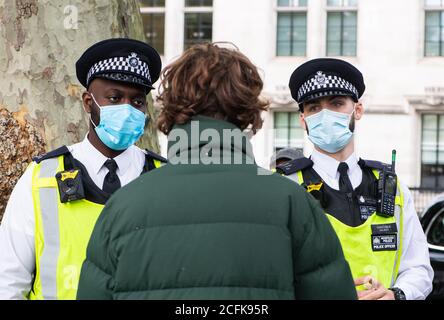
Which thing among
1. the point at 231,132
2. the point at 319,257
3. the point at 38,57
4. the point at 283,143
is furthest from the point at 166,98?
the point at 283,143

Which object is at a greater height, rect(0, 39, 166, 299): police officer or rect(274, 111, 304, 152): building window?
rect(0, 39, 166, 299): police officer

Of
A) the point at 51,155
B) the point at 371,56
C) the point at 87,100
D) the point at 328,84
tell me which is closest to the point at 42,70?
the point at 87,100

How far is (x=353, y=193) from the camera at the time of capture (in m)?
3.40

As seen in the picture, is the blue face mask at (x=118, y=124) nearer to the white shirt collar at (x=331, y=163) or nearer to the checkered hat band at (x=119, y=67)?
the checkered hat band at (x=119, y=67)

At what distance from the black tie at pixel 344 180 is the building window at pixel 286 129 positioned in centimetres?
1572

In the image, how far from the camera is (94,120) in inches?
132

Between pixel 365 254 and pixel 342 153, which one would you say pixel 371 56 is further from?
pixel 365 254

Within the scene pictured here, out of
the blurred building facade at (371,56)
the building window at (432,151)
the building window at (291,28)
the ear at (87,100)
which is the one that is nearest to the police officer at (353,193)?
the ear at (87,100)

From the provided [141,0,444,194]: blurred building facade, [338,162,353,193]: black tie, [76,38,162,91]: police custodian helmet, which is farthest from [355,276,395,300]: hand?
[141,0,444,194]: blurred building facade

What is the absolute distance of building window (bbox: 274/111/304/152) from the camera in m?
19.3

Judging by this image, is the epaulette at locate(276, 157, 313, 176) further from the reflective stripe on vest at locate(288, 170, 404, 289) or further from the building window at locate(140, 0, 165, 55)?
the building window at locate(140, 0, 165, 55)

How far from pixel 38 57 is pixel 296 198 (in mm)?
2716

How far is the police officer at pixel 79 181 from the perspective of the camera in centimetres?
290

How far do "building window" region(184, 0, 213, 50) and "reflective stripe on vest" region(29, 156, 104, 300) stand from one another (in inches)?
673
